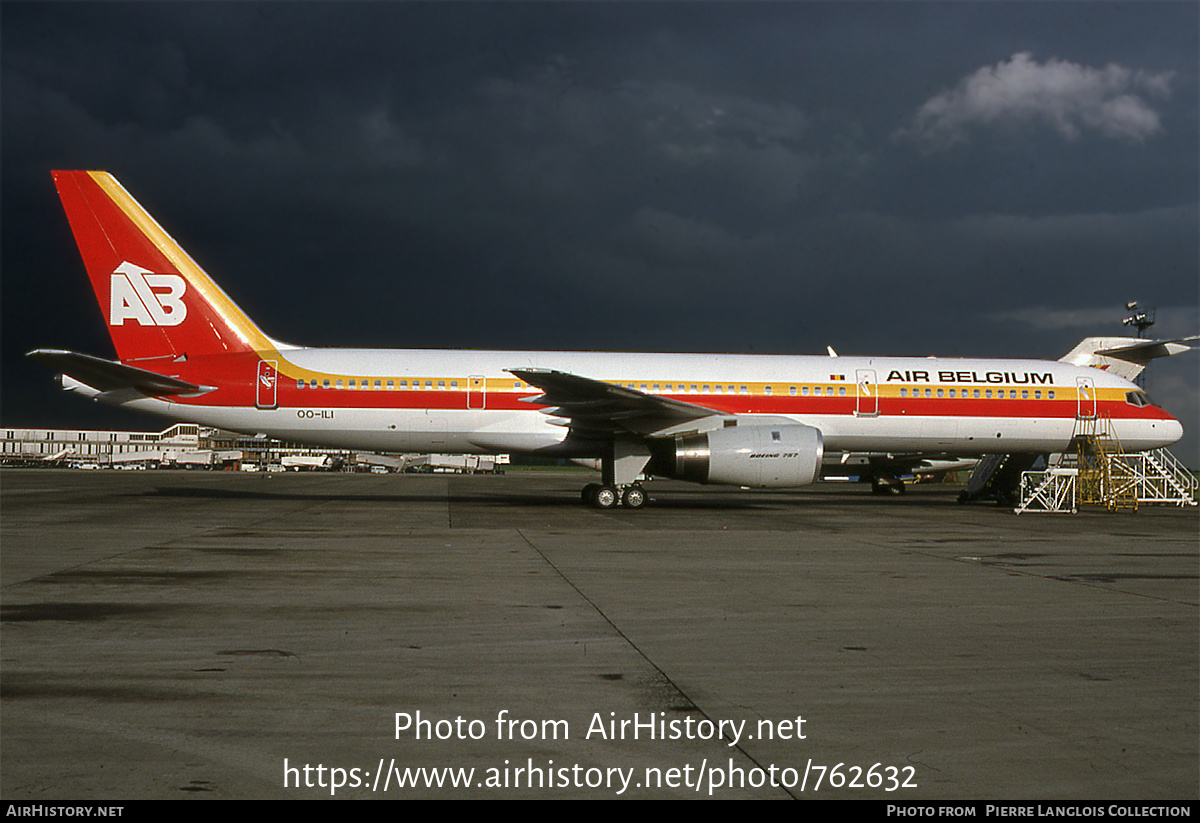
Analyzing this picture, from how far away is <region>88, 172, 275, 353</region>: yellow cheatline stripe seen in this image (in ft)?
65.7

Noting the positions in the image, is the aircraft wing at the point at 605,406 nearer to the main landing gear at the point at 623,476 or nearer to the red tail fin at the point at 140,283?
the main landing gear at the point at 623,476

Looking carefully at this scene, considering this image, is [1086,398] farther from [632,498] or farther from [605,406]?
[605,406]

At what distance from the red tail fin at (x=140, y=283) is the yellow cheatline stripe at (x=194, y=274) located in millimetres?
22

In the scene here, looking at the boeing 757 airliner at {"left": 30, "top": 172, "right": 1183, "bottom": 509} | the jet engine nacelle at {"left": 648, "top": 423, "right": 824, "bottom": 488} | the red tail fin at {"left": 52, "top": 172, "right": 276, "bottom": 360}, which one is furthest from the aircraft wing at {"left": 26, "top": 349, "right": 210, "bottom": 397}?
the jet engine nacelle at {"left": 648, "top": 423, "right": 824, "bottom": 488}

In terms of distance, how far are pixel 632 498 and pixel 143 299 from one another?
39.6 feet

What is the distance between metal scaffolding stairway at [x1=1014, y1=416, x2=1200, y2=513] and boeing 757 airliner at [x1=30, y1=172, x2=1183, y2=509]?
8.61 ft

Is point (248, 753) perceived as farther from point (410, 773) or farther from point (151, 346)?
point (151, 346)

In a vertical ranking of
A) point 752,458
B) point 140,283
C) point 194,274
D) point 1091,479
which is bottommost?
point 1091,479

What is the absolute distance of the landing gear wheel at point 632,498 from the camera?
19719 mm

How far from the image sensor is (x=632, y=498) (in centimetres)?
1973

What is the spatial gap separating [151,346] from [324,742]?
741 inches

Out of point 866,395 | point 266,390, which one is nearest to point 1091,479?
point 866,395
